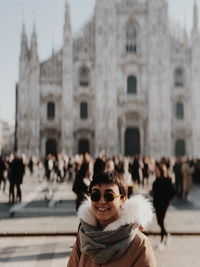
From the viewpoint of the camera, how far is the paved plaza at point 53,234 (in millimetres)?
5582

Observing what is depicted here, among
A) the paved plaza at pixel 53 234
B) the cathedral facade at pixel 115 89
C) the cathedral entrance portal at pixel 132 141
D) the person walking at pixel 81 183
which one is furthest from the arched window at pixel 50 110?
the person walking at pixel 81 183

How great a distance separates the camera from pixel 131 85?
1325 inches

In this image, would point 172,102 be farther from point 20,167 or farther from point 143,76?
point 20,167

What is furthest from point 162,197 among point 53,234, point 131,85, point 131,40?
point 131,40

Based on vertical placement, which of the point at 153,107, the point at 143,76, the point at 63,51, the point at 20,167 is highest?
the point at 63,51

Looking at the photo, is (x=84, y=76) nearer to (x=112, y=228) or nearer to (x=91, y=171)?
(x=91, y=171)

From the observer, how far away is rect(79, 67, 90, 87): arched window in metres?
33.1

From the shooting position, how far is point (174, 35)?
1375 inches

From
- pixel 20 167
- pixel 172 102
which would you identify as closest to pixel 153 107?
pixel 172 102

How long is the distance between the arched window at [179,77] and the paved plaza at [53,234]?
2405 cm

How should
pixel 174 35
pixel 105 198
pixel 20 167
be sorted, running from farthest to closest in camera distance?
1. pixel 174 35
2. pixel 20 167
3. pixel 105 198

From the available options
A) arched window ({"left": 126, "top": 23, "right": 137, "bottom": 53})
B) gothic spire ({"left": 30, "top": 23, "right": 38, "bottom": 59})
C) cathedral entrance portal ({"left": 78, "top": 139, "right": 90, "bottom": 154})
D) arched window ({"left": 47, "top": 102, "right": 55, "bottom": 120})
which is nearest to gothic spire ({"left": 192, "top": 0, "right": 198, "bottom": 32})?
arched window ({"left": 126, "top": 23, "right": 137, "bottom": 53})

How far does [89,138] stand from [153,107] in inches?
245

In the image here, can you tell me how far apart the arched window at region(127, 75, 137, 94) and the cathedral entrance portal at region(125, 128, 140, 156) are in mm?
3409
